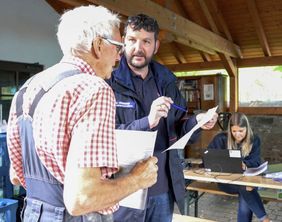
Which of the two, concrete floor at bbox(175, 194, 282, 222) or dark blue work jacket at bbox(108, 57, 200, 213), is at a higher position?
dark blue work jacket at bbox(108, 57, 200, 213)

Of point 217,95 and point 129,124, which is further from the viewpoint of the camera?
point 217,95

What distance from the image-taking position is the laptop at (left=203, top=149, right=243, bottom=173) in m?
3.05

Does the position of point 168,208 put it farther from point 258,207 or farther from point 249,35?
point 249,35

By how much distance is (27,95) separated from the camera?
985 mm

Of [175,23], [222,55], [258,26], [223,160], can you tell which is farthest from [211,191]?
[222,55]

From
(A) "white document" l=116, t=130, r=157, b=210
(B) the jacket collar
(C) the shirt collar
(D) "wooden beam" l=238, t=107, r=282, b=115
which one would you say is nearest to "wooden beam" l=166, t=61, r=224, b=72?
(D) "wooden beam" l=238, t=107, r=282, b=115

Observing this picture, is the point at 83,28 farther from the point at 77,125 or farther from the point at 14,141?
the point at 14,141

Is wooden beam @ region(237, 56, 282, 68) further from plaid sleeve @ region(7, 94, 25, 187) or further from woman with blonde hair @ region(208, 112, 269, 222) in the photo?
plaid sleeve @ region(7, 94, 25, 187)


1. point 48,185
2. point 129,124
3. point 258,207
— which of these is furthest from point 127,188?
point 258,207

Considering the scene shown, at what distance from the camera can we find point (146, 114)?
67.8 inches

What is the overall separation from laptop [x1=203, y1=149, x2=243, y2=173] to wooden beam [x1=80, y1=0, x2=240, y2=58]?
168 cm

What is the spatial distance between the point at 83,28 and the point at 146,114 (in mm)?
847

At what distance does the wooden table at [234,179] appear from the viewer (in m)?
2.78

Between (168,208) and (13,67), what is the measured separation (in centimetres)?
367
